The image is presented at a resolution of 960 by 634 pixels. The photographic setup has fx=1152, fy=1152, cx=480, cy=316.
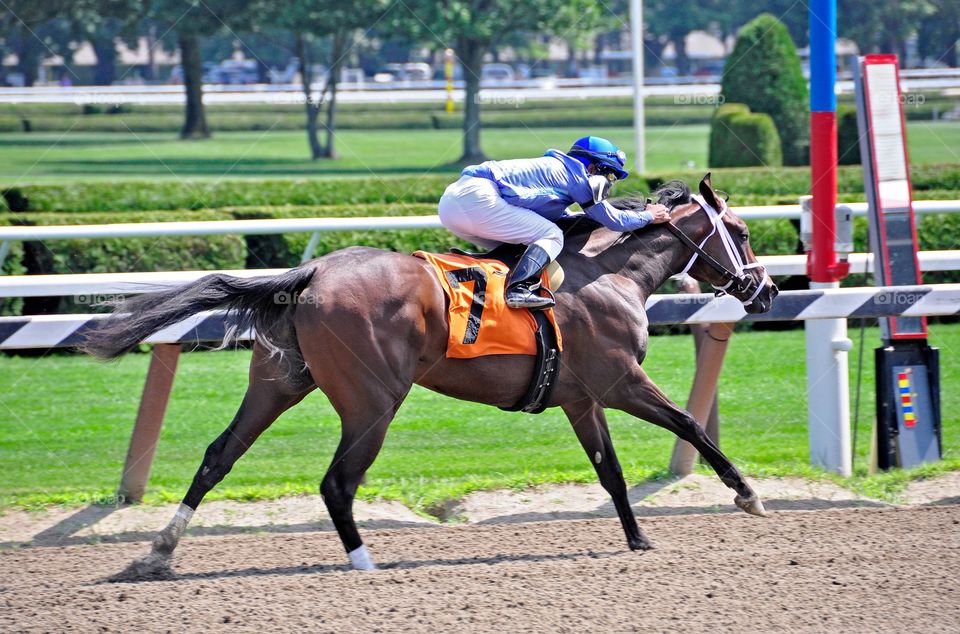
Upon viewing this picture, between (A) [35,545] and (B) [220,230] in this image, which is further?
(B) [220,230]

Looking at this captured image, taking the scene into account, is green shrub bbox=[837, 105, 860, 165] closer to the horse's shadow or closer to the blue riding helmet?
the blue riding helmet

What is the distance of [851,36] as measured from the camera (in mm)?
37906

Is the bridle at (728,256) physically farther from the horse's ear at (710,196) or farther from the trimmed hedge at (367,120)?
the trimmed hedge at (367,120)

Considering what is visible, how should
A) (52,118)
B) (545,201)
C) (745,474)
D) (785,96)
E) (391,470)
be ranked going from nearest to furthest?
1. (545,201)
2. (745,474)
3. (391,470)
4. (785,96)
5. (52,118)

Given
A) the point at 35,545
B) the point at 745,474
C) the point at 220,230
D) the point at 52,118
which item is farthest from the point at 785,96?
the point at 52,118

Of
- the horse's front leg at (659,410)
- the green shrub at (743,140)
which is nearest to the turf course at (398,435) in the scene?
the horse's front leg at (659,410)

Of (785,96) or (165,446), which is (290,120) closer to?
(785,96)

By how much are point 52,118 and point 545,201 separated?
1273 inches

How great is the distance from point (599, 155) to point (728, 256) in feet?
2.49

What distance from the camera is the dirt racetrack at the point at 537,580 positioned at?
142 inches

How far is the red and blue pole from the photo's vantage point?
18.5 feet

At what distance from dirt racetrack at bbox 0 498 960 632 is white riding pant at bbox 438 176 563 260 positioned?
1.23m

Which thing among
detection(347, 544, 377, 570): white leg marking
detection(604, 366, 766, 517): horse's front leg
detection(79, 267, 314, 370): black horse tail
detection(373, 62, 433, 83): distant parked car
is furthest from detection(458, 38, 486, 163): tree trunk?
detection(373, 62, 433, 83): distant parked car

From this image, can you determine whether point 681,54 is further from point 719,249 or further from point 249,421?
point 249,421
